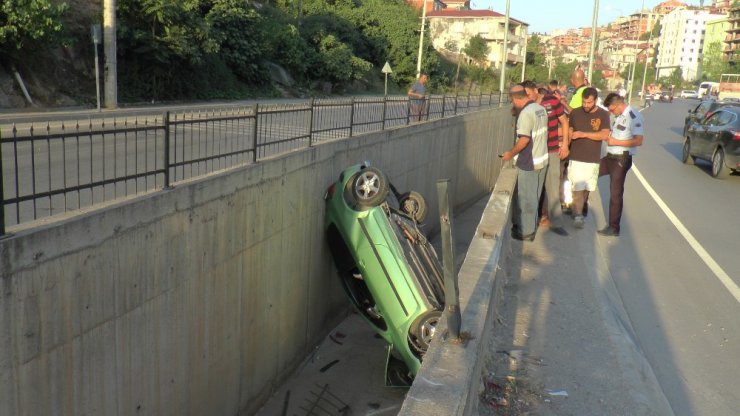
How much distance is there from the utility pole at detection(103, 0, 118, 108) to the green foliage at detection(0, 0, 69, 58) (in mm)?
1343

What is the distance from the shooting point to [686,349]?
19.2ft

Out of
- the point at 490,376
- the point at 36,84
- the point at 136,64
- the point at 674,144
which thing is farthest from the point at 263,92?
the point at 490,376

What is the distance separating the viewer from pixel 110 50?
21.0 meters

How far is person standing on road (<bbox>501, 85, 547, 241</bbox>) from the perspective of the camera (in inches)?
325

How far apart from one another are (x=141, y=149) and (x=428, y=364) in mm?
3770

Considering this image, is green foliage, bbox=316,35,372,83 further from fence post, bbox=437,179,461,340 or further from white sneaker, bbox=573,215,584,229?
fence post, bbox=437,179,461,340

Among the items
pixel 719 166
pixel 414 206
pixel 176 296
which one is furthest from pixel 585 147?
pixel 719 166

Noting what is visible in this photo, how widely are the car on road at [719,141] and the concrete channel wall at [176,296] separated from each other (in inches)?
461

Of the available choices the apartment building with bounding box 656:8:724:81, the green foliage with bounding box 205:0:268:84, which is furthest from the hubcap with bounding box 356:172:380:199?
the apartment building with bounding box 656:8:724:81

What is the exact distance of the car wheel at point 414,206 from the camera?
30.3 ft

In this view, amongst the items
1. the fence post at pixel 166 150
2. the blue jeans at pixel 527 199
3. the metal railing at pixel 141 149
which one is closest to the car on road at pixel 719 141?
the blue jeans at pixel 527 199

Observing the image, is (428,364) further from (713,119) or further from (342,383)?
(713,119)

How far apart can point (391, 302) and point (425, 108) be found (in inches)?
289

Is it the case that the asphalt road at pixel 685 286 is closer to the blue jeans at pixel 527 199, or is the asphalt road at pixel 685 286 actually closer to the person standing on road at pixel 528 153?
the blue jeans at pixel 527 199
